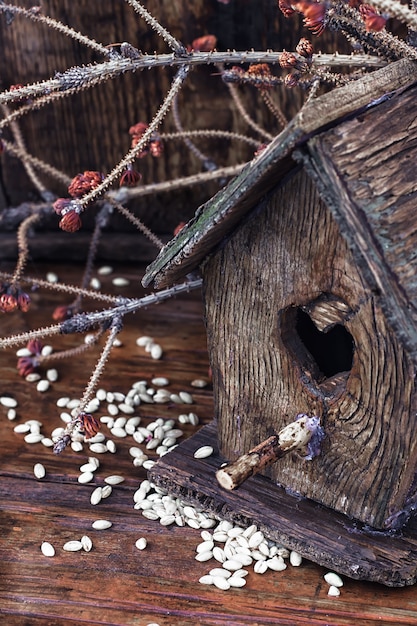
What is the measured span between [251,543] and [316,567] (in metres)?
0.11

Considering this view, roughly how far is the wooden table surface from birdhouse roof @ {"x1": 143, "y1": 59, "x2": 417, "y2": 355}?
0.45 meters

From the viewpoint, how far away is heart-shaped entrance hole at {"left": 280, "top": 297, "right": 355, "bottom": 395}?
1.27 m

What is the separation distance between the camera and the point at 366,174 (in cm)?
111

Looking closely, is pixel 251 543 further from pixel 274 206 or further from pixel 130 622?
pixel 274 206

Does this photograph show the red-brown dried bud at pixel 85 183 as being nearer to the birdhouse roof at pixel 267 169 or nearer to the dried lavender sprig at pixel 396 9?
the birdhouse roof at pixel 267 169

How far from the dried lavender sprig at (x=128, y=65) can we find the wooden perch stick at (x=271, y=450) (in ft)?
1.80

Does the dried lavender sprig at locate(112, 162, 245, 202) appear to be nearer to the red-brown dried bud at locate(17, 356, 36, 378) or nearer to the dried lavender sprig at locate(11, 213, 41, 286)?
the dried lavender sprig at locate(11, 213, 41, 286)

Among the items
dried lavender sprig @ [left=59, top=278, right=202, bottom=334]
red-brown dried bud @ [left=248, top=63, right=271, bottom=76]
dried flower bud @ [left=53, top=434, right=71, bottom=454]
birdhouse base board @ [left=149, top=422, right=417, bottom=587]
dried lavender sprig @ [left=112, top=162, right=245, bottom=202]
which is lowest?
birdhouse base board @ [left=149, top=422, right=417, bottom=587]

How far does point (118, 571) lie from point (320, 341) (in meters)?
0.48

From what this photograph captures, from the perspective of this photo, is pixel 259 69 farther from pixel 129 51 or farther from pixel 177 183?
pixel 177 183

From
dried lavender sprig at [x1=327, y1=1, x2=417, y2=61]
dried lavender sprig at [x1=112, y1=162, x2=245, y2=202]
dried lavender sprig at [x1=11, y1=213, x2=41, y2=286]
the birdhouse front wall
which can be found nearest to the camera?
the birdhouse front wall

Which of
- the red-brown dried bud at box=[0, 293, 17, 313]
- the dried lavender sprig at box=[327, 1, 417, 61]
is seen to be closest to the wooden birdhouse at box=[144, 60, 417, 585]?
the dried lavender sprig at box=[327, 1, 417, 61]

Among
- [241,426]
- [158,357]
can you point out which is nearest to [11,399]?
[158,357]

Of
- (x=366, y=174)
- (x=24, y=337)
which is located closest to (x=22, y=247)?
(x=24, y=337)
